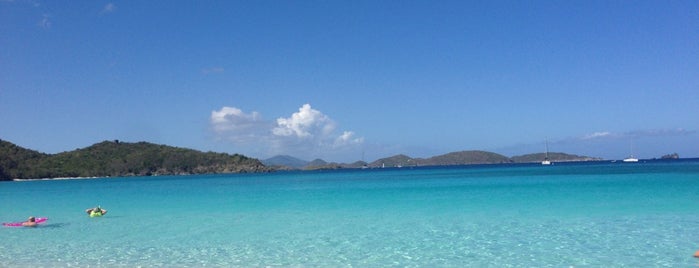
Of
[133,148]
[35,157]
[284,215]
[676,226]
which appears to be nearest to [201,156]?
[133,148]

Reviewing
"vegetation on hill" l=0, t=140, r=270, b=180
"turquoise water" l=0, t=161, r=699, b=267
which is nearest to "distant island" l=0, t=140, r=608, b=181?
"vegetation on hill" l=0, t=140, r=270, b=180

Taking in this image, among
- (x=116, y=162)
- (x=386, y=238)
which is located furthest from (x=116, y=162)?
(x=386, y=238)

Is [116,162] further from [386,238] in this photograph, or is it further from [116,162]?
[386,238]

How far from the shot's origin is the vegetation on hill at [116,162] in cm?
13625

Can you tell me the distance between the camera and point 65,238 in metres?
18.8

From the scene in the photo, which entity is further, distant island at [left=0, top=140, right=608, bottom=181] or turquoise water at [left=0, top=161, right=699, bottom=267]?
distant island at [left=0, top=140, right=608, bottom=181]

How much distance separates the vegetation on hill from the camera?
136m

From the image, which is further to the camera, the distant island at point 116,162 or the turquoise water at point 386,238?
the distant island at point 116,162

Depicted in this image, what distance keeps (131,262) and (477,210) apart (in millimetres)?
15479

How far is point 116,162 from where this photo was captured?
164375 mm

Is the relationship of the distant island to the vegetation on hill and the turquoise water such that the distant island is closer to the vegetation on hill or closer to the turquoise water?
the vegetation on hill

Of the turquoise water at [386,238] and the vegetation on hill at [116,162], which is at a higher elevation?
the vegetation on hill at [116,162]

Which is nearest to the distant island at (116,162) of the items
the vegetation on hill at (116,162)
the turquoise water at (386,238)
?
the vegetation on hill at (116,162)

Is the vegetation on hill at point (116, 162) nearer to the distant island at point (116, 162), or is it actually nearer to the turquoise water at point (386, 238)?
the distant island at point (116, 162)
